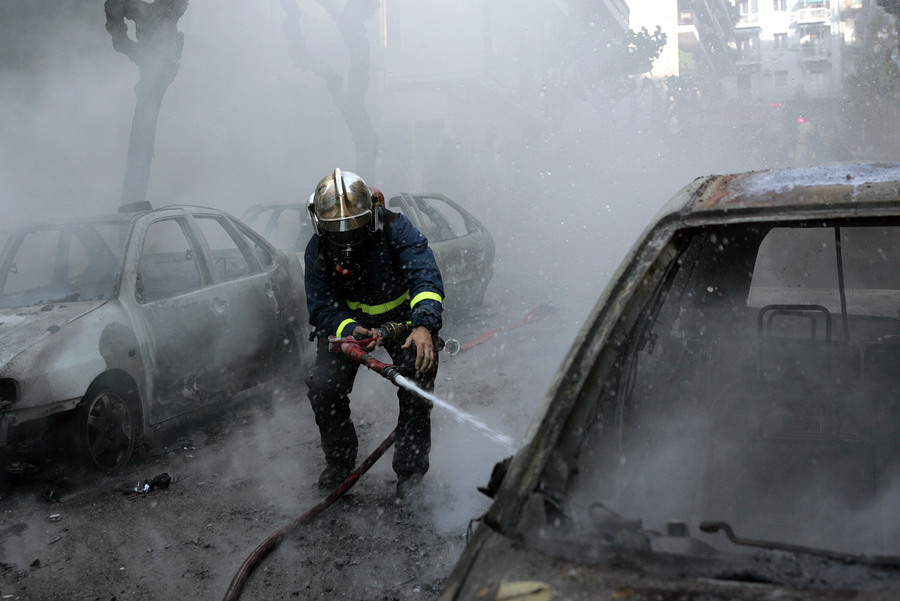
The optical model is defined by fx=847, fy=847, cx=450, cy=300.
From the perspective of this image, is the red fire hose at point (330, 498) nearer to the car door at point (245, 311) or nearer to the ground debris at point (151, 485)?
the ground debris at point (151, 485)

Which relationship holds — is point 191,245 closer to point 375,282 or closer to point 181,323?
point 181,323

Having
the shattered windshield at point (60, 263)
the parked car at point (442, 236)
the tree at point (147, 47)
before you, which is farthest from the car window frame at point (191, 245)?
the tree at point (147, 47)

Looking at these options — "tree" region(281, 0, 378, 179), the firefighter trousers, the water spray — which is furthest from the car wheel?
"tree" region(281, 0, 378, 179)

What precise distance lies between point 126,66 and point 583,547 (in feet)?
40.6

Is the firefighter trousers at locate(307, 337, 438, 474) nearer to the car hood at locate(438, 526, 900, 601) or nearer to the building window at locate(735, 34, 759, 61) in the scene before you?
the car hood at locate(438, 526, 900, 601)

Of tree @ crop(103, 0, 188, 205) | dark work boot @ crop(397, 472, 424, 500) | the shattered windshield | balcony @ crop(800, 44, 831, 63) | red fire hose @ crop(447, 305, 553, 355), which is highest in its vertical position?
balcony @ crop(800, 44, 831, 63)

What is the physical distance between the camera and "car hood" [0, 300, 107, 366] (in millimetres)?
4039

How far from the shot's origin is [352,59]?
51.3 ft

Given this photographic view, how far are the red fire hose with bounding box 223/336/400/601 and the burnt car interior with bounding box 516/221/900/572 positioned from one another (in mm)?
1153

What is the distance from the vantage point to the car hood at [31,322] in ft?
13.3

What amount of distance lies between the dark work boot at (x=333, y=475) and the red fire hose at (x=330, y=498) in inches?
3.6

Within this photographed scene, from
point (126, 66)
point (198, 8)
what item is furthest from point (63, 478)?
point (198, 8)

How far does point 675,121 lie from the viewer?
164 feet

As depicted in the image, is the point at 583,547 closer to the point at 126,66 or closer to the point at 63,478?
the point at 63,478
